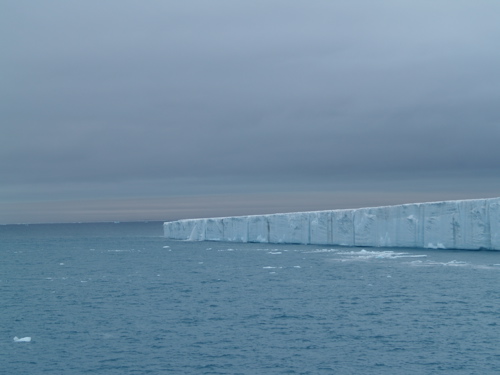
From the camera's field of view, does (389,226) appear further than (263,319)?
Yes

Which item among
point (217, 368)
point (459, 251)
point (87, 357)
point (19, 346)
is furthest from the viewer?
point (459, 251)

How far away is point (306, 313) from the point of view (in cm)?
1538

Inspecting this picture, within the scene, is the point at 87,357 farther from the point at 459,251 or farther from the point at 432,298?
the point at 459,251

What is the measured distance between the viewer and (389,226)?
30.6m

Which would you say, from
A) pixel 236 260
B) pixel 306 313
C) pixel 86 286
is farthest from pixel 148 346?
pixel 236 260

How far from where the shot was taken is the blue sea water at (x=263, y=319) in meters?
11.2

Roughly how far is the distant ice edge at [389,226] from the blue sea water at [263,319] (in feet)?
4.41

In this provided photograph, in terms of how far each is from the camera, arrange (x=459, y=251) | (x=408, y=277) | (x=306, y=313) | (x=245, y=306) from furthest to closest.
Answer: (x=459, y=251)
(x=408, y=277)
(x=245, y=306)
(x=306, y=313)

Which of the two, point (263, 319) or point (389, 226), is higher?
point (389, 226)

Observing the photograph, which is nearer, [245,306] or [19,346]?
[19,346]

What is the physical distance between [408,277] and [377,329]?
26.8ft

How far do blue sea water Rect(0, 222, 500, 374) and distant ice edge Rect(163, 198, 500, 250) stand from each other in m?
1.34

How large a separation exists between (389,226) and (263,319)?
55.8ft

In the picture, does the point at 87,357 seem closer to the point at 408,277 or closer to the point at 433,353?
the point at 433,353
